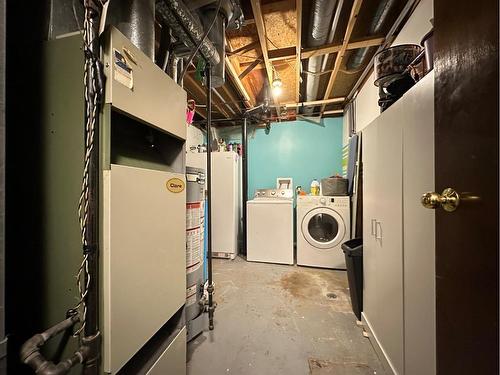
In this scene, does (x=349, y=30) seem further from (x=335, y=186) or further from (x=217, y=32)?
(x=335, y=186)

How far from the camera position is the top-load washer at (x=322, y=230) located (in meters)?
2.67

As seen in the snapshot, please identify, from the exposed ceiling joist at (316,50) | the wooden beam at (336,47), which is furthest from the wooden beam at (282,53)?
the wooden beam at (336,47)

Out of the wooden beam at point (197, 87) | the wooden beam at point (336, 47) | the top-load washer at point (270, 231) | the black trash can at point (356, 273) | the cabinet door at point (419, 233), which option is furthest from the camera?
the top-load washer at point (270, 231)

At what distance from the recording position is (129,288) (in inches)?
29.8

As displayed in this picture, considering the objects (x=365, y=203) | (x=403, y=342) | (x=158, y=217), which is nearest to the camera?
(x=158, y=217)

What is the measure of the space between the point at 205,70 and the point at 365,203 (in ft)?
5.18

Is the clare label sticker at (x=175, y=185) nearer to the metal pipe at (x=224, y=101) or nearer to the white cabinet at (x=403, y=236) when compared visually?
the white cabinet at (x=403, y=236)

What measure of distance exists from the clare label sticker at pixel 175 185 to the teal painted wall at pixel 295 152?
9.64 ft

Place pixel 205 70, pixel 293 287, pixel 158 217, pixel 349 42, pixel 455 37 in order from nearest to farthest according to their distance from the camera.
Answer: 1. pixel 455 37
2. pixel 158 217
3. pixel 205 70
4. pixel 349 42
5. pixel 293 287

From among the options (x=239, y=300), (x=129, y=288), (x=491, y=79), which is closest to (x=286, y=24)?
(x=491, y=79)

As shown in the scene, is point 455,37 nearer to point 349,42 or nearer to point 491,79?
point 491,79

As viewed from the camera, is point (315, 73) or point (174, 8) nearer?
point (174, 8)

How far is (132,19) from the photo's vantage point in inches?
35.9

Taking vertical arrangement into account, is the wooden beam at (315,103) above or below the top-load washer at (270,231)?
above
